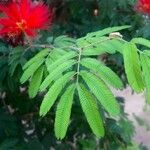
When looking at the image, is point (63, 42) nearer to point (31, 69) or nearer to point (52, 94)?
point (31, 69)

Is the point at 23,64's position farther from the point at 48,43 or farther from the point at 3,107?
the point at 3,107

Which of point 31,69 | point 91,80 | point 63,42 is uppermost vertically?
point 63,42

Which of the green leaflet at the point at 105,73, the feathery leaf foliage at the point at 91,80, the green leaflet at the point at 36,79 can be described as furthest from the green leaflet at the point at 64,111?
the green leaflet at the point at 36,79

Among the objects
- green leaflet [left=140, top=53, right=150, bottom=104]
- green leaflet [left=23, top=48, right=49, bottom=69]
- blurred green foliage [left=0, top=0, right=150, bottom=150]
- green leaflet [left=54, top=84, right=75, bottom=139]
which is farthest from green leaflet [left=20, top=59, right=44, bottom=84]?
green leaflet [left=140, top=53, right=150, bottom=104]

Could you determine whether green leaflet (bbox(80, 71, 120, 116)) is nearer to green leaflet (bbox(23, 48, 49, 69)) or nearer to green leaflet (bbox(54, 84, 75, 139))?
green leaflet (bbox(54, 84, 75, 139))

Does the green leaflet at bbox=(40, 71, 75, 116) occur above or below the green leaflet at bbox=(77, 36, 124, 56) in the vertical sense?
below

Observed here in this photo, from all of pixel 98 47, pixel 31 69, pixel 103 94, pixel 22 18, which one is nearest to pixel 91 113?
pixel 103 94

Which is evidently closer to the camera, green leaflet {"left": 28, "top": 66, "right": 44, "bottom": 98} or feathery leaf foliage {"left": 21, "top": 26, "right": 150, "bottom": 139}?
feathery leaf foliage {"left": 21, "top": 26, "right": 150, "bottom": 139}
